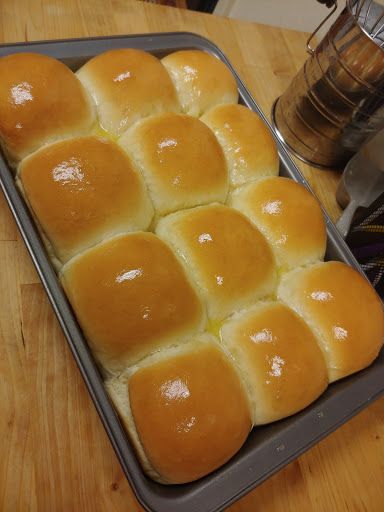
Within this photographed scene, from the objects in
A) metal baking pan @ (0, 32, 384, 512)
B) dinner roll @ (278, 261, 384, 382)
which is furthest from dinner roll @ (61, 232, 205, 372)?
dinner roll @ (278, 261, 384, 382)

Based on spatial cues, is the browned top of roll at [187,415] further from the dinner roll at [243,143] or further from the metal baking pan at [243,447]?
the dinner roll at [243,143]

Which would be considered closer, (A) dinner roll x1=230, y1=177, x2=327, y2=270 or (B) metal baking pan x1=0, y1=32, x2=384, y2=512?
(B) metal baking pan x1=0, y1=32, x2=384, y2=512

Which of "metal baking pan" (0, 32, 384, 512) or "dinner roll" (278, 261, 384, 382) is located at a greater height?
"dinner roll" (278, 261, 384, 382)

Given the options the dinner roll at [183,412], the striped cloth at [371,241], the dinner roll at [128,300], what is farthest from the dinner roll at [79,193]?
the striped cloth at [371,241]

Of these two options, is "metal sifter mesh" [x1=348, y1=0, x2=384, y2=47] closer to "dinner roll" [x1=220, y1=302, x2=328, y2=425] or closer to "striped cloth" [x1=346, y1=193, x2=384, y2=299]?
"striped cloth" [x1=346, y1=193, x2=384, y2=299]

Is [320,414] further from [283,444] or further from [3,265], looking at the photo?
[3,265]

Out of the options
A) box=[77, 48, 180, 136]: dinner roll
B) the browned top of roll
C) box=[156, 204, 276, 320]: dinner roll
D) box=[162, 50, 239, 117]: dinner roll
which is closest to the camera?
the browned top of roll

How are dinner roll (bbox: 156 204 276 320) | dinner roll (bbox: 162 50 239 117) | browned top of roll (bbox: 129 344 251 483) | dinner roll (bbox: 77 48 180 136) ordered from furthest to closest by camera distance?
dinner roll (bbox: 162 50 239 117)
dinner roll (bbox: 77 48 180 136)
dinner roll (bbox: 156 204 276 320)
browned top of roll (bbox: 129 344 251 483)
